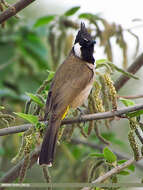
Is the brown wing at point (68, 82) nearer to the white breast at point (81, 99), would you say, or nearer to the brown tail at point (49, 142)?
the white breast at point (81, 99)

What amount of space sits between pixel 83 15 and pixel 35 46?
1084mm

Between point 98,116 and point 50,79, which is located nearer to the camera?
point 98,116

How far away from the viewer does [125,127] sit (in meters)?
4.81

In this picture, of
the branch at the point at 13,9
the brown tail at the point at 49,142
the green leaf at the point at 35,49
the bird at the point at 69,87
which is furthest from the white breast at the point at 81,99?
the green leaf at the point at 35,49

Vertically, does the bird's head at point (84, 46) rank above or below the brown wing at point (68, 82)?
above

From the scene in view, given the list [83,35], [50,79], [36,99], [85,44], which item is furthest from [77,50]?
[36,99]

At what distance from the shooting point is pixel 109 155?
179 centimetres

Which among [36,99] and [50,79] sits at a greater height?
[50,79]

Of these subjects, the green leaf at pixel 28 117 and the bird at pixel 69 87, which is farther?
the bird at pixel 69 87

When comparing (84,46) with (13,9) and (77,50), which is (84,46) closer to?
(77,50)

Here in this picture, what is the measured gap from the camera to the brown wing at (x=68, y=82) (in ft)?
7.43

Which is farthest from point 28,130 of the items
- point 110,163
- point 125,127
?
point 125,127

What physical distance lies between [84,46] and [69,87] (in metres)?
0.47

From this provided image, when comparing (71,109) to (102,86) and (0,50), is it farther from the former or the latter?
(0,50)
